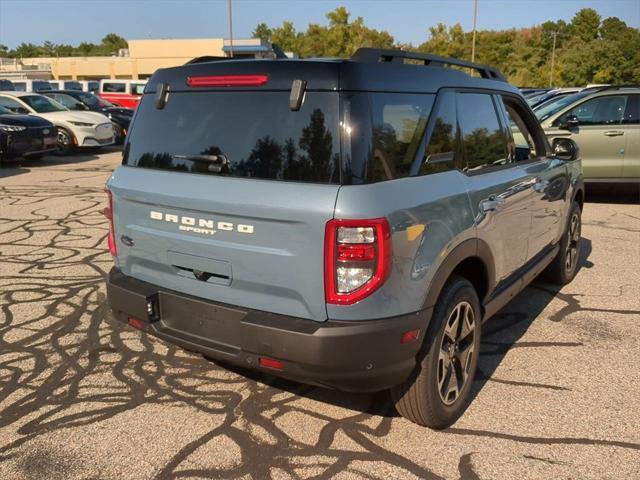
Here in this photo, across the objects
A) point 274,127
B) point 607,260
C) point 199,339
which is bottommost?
point 607,260

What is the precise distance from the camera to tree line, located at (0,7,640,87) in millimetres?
61406

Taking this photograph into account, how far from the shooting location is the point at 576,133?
30.9 ft

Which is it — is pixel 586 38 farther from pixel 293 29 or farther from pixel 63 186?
pixel 63 186

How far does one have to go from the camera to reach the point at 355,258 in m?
2.46

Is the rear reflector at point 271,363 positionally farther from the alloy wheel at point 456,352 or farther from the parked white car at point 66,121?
the parked white car at point 66,121

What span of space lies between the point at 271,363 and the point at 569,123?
825 centimetres

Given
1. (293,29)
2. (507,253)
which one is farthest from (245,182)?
(293,29)

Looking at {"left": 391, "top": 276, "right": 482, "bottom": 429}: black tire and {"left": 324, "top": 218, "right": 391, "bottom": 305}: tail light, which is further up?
{"left": 324, "top": 218, "right": 391, "bottom": 305}: tail light

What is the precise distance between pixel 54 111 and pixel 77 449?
593 inches

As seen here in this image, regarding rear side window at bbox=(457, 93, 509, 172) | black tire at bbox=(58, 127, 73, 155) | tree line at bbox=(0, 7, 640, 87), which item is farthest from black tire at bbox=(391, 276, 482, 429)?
tree line at bbox=(0, 7, 640, 87)

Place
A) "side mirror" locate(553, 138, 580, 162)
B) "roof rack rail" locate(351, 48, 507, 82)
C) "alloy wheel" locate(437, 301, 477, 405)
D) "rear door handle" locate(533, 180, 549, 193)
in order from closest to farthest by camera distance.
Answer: "roof rack rail" locate(351, 48, 507, 82), "alloy wheel" locate(437, 301, 477, 405), "rear door handle" locate(533, 180, 549, 193), "side mirror" locate(553, 138, 580, 162)

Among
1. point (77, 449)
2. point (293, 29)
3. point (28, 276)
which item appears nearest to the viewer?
point (77, 449)

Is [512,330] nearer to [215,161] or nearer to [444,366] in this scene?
[444,366]

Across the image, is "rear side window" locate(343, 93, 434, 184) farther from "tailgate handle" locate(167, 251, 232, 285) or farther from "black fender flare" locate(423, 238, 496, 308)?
"tailgate handle" locate(167, 251, 232, 285)
